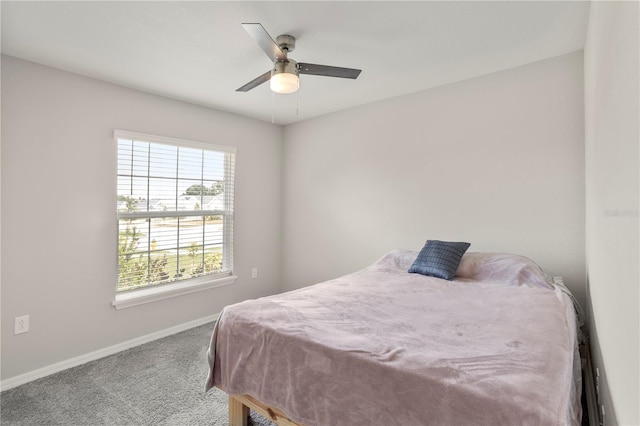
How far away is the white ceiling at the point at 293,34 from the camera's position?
1.83 metres

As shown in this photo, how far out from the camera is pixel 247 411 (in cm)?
182

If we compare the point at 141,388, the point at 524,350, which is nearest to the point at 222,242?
the point at 141,388

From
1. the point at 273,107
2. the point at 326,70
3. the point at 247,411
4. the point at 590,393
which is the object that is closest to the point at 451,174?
the point at 326,70

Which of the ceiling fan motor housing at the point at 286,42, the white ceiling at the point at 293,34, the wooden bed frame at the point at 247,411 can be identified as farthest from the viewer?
the ceiling fan motor housing at the point at 286,42

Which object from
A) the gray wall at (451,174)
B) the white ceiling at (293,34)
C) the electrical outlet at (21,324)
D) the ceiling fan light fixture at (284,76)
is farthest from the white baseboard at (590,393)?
the electrical outlet at (21,324)

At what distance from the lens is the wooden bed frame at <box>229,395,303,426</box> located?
1526mm

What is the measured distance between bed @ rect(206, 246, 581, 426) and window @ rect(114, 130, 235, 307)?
1735mm

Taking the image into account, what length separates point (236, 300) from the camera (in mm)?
3898

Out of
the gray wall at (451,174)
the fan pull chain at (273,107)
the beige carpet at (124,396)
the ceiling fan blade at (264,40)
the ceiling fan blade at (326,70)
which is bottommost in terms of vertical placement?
the beige carpet at (124,396)

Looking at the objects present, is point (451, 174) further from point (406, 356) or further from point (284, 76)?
point (406, 356)

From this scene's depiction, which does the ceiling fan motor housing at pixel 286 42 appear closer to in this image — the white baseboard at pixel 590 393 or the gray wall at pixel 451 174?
the gray wall at pixel 451 174

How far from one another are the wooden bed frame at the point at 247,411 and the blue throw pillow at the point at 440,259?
1571 millimetres

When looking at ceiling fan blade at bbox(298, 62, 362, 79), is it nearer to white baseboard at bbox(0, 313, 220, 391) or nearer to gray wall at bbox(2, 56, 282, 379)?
gray wall at bbox(2, 56, 282, 379)

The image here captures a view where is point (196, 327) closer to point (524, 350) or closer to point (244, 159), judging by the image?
point (244, 159)
